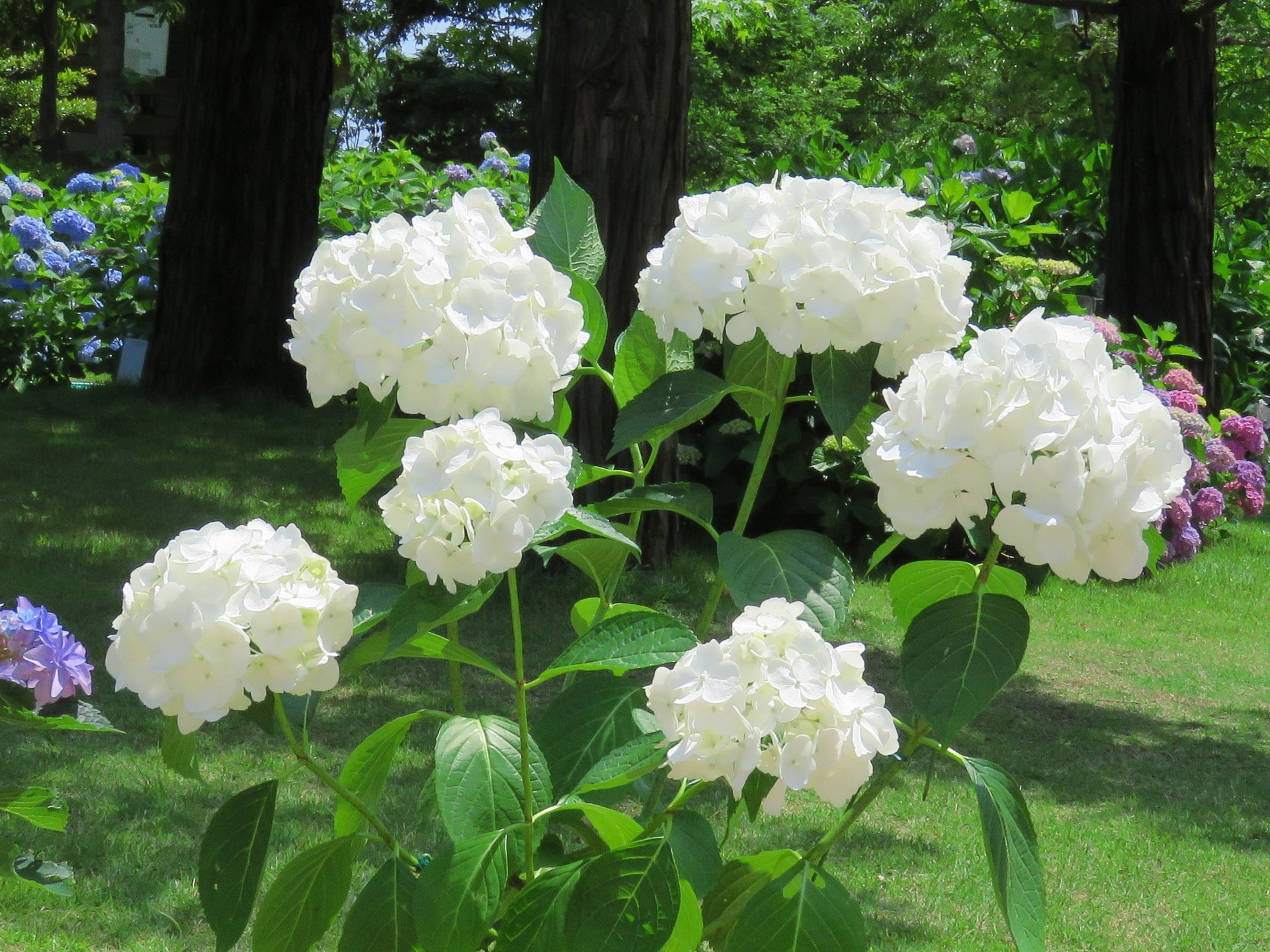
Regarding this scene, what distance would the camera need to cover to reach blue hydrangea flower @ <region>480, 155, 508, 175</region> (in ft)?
31.6

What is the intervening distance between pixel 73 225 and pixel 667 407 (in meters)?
8.83

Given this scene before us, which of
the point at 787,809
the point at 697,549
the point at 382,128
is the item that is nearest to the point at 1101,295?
the point at 697,549

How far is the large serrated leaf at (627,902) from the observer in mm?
1020

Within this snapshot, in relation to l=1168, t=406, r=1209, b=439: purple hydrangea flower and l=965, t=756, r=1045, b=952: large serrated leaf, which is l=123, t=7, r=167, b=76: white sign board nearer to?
l=1168, t=406, r=1209, b=439: purple hydrangea flower

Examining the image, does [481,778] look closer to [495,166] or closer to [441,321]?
[441,321]

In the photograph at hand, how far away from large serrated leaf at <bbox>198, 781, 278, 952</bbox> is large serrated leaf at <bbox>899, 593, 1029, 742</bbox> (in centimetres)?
57

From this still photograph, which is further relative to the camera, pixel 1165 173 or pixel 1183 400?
pixel 1165 173

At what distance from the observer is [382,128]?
27.0 metres

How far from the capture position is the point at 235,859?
1186 millimetres

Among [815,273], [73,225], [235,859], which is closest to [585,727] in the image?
[235,859]

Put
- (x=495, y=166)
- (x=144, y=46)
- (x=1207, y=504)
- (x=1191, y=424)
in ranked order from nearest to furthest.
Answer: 1. (x=1191, y=424)
2. (x=1207, y=504)
3. (x=495, y=166)
4. (x=144, y=46)

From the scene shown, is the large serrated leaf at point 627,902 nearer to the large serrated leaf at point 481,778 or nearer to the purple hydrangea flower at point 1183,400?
the large serrated leaf at point 481,778

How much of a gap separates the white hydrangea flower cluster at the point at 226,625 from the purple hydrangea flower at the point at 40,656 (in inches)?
15.3

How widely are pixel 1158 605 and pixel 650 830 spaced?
590 centimetres
